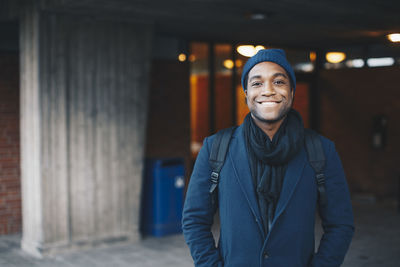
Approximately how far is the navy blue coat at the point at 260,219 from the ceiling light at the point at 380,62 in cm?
897

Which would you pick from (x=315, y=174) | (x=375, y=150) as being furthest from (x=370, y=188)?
(x=315, y=174)

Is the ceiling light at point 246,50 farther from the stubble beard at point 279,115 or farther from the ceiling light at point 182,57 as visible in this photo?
the stubble beard at point 279,115

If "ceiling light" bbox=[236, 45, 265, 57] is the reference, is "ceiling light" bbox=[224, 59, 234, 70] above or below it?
below

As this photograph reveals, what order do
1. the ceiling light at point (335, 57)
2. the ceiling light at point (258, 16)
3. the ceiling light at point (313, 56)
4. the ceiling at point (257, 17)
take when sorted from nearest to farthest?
the ceiling at point (257, 17), the ceiling light at point (258, 16), the ceiling light at point (335, 57), the ceiling light at point (313, 56)

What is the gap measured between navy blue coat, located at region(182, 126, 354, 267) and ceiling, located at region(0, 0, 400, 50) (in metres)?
4.05

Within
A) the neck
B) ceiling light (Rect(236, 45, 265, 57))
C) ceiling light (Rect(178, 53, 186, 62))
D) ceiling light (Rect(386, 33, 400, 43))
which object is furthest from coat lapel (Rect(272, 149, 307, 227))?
ceiling light (Rect(236, 45, 265, 57))

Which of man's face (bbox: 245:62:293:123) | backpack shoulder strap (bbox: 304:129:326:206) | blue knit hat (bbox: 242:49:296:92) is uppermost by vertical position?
blue knit hat (bbox: 242:49:296:92)

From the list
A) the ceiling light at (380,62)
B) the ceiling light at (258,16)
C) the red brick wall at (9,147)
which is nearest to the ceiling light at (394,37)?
the ceiling light at (380,62)

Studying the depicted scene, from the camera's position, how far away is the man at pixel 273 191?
7.41 ft

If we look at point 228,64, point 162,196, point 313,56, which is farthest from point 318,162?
point 313,56

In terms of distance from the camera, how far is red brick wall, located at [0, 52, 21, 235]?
773 centimetres

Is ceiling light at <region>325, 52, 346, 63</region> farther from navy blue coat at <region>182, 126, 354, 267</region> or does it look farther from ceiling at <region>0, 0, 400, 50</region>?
navy blue coat at <region>182, 126, 354, 267</region>

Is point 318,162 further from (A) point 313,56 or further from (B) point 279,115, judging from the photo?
(A) point 313,56

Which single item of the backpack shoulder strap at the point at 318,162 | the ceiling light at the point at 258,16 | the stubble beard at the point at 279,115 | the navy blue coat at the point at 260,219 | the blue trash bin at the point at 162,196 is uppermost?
the ceiling light at the point at 258,16
